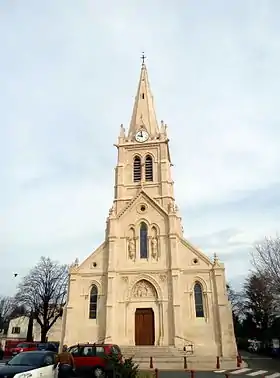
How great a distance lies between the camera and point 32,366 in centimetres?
1239

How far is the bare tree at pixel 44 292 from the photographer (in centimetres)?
4525

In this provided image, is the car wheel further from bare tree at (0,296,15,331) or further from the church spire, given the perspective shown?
bare tree at (0,296,15,331)

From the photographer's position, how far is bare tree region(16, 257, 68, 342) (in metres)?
45.2

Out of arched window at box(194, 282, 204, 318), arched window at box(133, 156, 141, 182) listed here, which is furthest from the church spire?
arched window at box(194, 282, 204, 318)

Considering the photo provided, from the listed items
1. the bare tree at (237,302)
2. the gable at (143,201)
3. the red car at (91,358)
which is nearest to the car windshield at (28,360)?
the red car at (91,358)

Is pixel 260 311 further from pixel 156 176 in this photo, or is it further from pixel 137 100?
pixel 137 100

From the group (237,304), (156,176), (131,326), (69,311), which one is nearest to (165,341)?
(131,326)

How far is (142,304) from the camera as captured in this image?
1238 inches

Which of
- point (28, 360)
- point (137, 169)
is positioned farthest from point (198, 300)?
point (28, 360)

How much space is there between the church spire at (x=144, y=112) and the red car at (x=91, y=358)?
28.1 metres

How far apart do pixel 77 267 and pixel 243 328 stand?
32373 millimetres

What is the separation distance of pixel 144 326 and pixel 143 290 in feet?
10.1

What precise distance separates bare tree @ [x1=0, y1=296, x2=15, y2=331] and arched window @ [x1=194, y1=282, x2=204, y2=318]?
4165 cm

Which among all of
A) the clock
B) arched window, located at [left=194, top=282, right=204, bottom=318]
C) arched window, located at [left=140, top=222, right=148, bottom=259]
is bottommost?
arched window, located at [left=194, top=282, right=204, bottom=318]
